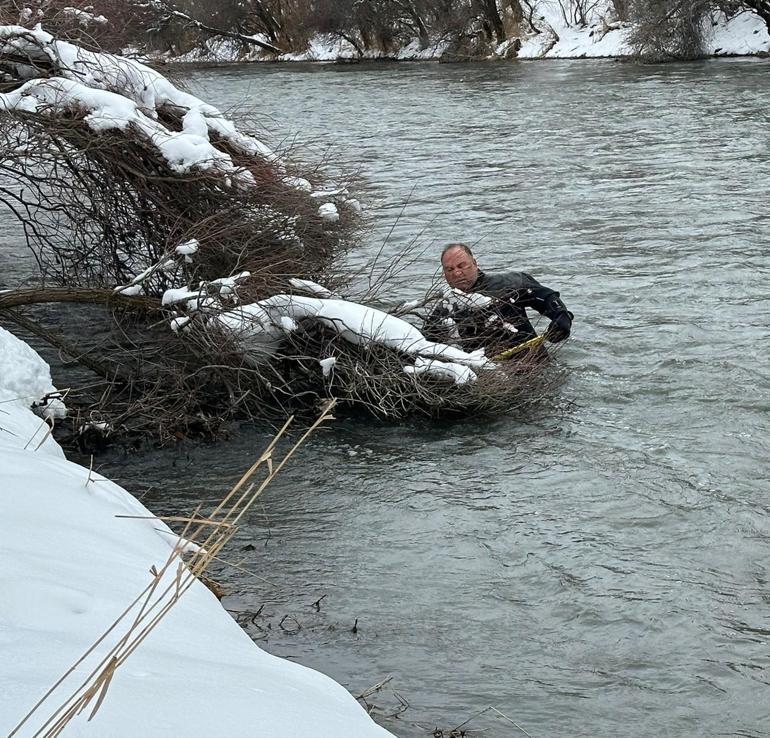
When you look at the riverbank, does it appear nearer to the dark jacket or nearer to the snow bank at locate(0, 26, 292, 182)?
the snow bank at locate(0, 26, 292, 182)

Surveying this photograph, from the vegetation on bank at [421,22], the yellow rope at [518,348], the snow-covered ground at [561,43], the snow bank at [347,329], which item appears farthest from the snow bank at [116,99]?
the snow-covered ground at [561,43]

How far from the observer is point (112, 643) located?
9.48 feet

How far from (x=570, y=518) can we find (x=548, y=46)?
1559 inches

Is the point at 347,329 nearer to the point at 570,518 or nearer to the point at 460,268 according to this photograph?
the point at 460,268

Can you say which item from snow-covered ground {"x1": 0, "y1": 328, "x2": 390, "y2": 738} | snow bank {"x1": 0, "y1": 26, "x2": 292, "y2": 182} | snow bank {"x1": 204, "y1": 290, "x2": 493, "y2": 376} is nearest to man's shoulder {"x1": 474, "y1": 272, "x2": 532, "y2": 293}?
snow bank {"x1": 204, "y1": 290, "x2": 493, "y2": 376}

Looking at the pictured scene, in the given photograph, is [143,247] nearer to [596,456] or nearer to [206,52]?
[596,456]

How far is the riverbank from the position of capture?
36938 mm

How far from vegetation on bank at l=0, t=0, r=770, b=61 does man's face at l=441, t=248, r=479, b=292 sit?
21.5 meters

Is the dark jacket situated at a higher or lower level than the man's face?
lower

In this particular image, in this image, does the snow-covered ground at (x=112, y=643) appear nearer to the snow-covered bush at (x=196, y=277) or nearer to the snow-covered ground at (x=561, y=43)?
the snow-covered bush at (x=196, y=277)

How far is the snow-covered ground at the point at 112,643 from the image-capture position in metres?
2.26

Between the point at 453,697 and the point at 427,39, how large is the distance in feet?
148

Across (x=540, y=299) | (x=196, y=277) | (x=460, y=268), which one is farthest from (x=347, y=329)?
(x=540, y=299)

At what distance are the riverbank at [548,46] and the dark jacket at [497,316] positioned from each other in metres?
25.8
